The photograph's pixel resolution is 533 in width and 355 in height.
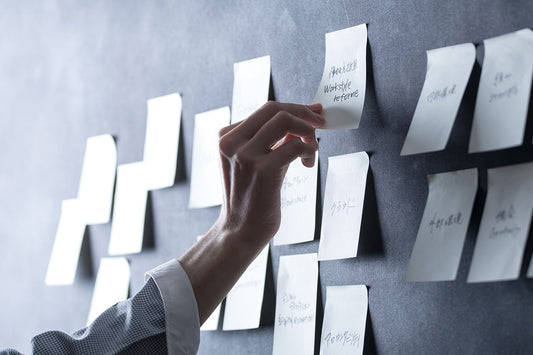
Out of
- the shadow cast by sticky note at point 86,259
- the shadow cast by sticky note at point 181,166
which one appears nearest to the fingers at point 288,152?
the shadow cast by sticky note at point 181,166

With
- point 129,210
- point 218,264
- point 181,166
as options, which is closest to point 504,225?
point 218,264

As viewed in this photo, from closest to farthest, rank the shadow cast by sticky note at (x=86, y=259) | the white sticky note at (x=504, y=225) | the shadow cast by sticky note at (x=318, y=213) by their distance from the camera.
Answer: the white sticky note at (x=504, y=225) < the shadow cast by sticky note at (x=318, y=213) < the shadow cast by sticky note at (x=86, y=259)

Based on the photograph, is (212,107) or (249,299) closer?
(249,299)

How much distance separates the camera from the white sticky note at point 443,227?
727mm

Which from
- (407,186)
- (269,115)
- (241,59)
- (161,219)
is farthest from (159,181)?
(407,186)

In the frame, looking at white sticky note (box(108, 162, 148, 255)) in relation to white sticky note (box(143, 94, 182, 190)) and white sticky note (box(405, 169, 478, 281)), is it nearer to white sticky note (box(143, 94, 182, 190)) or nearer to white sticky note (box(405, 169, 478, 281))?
white sticky note (box(143, 94, 182, 190))

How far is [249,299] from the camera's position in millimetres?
986

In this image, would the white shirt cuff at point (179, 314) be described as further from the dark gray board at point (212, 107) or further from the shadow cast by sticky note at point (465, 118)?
the shadow cast by sticky note at point (465, 118)

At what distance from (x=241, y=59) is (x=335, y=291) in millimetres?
385

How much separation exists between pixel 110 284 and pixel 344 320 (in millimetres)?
518

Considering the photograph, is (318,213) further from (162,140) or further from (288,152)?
(162,140)

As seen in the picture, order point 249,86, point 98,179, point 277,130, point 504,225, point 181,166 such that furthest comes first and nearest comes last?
point 98,179 < point 181,166 < point 249,86 < point 277,130 < point 504,225

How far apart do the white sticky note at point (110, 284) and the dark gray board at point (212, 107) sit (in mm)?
25

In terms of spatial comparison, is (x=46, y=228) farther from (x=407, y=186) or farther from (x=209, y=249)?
(x=407, y=186)
